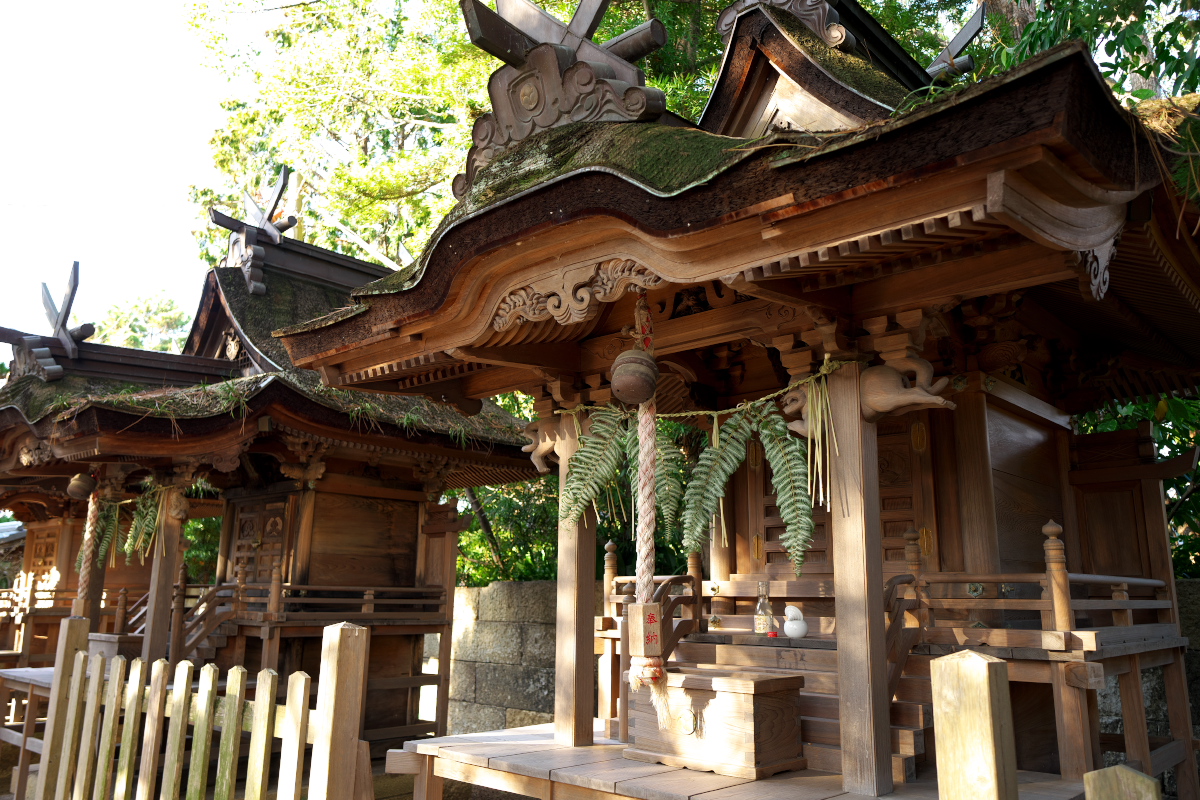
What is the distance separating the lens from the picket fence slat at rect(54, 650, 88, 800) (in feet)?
15.2

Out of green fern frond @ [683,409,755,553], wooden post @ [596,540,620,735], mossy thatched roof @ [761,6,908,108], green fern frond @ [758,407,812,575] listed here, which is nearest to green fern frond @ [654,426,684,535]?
green fern frond @ [683,409,755,553]

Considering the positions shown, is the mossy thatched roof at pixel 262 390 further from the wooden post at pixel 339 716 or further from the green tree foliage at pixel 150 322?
the green tree foliage at pixel 150 322

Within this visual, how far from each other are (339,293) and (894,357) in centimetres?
1015

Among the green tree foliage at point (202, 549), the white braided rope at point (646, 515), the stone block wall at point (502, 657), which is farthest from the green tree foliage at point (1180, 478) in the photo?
the green tree foliage at point (202, 549)

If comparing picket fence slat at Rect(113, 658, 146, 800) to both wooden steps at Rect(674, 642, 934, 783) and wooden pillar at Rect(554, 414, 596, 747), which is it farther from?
wooden steps at Rect(674, 642, 934, 783)

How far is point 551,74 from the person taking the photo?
211 inches


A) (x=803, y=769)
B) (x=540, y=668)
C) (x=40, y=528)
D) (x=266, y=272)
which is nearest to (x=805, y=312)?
(x=803, y=769)

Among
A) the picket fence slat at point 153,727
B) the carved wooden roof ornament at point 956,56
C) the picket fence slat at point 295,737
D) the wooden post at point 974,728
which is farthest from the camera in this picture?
the carved wooden roof ornament at point 956,56

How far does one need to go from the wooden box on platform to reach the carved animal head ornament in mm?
1501

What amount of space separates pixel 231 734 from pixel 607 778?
6.15ft

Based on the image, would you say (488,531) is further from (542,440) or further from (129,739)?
(129,739)

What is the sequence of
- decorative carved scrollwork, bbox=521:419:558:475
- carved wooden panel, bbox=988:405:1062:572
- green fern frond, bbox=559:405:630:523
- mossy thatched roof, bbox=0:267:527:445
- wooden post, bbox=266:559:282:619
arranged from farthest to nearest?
wooden post, bbox=266:559:282:619 → mossy thatched roof, bbox=0:267:527:445 → decorative carved scrollwork, bbox=521:419:558:475 → carved wooden panel, bbox=988:405:1062:572 → green fern frond, bbox=559:405:630:523

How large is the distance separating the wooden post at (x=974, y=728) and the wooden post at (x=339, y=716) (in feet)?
6.53

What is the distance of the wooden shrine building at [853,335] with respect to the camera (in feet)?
12.0
